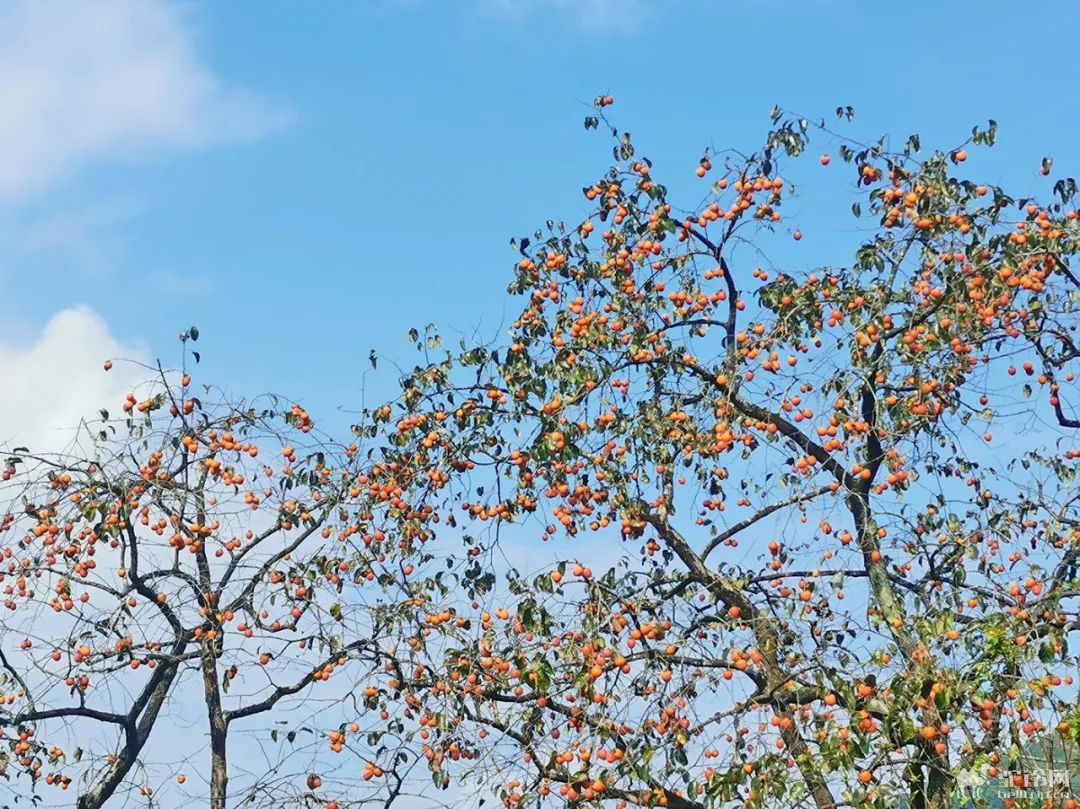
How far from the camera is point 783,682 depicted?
23.0 feet

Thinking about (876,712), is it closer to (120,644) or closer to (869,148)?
(869,148)

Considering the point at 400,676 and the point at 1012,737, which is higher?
the point at 400,676

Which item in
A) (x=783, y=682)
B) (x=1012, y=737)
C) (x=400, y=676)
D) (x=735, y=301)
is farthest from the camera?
(x=735, y=301)

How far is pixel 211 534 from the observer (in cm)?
888

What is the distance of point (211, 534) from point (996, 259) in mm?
5643

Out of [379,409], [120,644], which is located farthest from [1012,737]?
[120,644]

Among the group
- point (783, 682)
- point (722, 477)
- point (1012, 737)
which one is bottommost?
point (1012, 737)

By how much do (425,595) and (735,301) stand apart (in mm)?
2925

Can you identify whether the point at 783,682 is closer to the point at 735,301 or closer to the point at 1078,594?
the point at 1078,594

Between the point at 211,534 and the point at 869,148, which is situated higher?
the point at 869,148

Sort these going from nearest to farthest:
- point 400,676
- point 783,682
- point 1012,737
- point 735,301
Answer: point 1012,737, point 783,682, point 400,676, point 735,301

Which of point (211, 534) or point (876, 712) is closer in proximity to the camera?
point (876, 712)

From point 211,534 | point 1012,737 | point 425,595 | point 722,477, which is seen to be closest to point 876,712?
point 1012,737

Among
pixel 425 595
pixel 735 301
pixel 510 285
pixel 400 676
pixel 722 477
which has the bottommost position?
pixel 400 676
